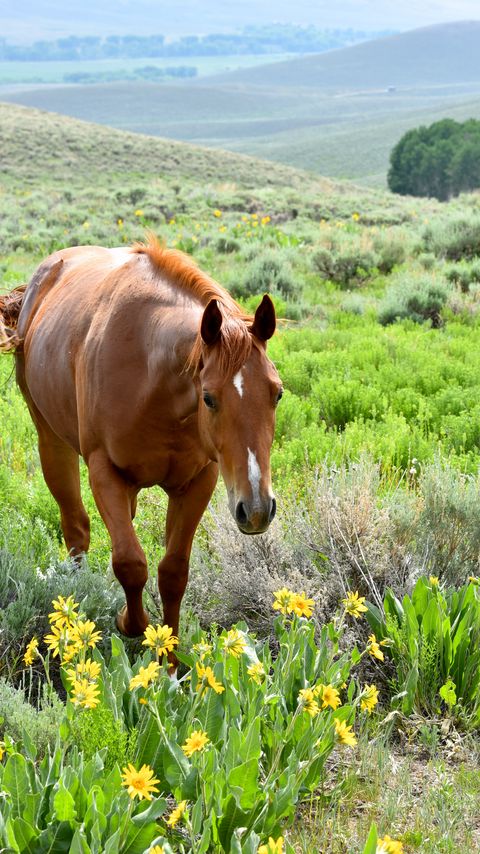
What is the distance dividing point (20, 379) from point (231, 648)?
3.20m

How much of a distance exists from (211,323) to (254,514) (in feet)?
2.29

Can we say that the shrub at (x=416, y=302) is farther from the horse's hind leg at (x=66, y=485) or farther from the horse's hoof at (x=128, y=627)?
the horse's hoof at (x=128, y=627)

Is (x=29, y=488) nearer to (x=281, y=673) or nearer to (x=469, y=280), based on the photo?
(x=281, y=673)

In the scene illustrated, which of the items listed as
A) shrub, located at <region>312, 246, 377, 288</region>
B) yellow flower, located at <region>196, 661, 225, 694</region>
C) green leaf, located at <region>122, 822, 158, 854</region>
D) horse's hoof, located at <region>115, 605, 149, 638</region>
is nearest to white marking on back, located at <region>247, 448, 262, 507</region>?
yellow flower, located at <region>196, 661, 225, 694</region>

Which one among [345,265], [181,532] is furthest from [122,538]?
[345,265]

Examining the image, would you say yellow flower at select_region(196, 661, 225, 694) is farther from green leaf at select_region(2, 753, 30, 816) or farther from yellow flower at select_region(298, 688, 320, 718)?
green leaf at select_region(2, 753, 30, 816)

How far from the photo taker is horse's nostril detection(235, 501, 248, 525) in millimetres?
2934

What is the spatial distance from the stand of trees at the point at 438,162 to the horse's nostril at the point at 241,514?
227 ft

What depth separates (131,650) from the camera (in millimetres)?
4125

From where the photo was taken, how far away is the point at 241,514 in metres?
2.95

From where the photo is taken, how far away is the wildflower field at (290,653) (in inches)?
104

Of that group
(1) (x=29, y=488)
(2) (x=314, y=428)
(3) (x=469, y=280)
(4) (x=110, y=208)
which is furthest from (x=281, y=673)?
(4) (x=110, y=208)

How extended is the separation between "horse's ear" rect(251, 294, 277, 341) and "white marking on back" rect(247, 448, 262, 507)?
474 millimetres

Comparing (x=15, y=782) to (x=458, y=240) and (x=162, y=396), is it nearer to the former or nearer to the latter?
(x=162, y=396)
